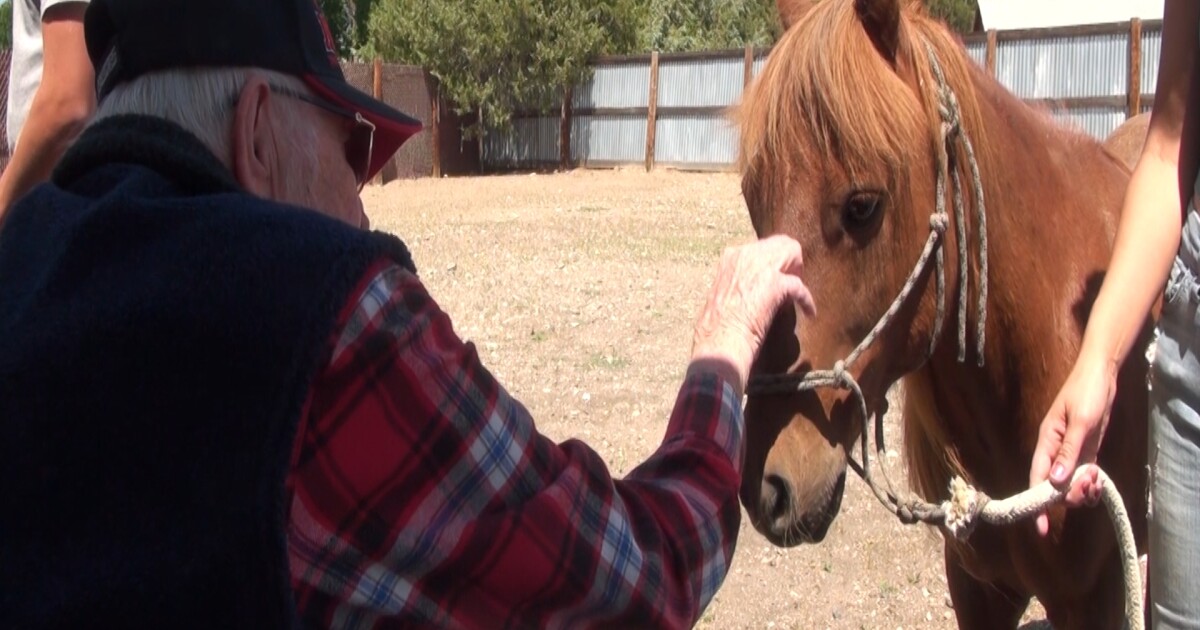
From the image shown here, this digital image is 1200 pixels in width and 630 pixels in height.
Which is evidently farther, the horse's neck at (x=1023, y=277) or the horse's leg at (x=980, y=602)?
the horse's leg at (x=980, y=602)

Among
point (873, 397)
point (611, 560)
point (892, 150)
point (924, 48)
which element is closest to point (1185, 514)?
point (873, 397)

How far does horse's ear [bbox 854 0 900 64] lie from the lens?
231cm

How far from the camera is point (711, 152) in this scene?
20547 mm

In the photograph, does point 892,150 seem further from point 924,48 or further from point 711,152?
point 711,152

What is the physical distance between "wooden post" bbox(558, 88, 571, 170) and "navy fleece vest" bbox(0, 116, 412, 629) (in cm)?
2161

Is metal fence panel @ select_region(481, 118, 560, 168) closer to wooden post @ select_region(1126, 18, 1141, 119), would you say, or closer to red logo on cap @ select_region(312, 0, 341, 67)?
wooden post @ select_region(1126, 18, 1141, 119)

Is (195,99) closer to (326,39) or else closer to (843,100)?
(326,39)

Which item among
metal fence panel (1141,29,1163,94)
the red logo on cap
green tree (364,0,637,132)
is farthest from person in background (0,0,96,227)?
green tree (364,0,637,132)

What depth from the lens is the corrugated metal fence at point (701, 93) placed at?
1639cm

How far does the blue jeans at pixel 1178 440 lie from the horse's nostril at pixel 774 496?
2.16ft

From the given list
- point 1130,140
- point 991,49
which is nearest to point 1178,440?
point 1130,140

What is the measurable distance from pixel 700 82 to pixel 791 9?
18.4m

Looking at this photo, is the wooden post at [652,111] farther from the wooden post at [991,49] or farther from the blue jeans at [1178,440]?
the blue jeans at [1178,440]

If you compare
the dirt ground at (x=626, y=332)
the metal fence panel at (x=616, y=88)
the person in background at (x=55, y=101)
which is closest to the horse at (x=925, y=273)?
the person in background at (x=55, y=101)
